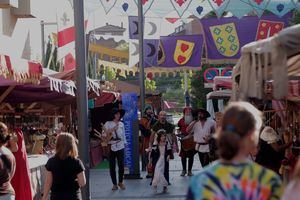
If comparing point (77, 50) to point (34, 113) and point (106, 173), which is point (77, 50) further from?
point (106, 173)

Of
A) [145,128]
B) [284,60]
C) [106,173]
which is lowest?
[106,173]

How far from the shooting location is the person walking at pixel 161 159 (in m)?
14.9

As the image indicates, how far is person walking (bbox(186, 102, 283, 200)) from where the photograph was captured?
14.0 feet

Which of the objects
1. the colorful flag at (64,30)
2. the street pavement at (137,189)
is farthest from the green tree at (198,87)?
the colorful flag at (64,30)

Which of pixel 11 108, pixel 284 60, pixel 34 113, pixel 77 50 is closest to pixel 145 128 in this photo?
pixel 34 113

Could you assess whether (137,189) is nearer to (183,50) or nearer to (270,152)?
(270,152)

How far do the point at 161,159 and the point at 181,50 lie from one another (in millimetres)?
11709

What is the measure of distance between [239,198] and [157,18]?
22049 millimetres

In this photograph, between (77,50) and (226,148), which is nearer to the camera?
(226,148)

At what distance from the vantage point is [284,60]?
5477 mm

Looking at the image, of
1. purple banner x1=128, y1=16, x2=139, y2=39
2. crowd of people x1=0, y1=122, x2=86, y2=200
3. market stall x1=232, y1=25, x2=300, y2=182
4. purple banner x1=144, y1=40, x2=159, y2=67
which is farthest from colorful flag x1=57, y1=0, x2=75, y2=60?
purple banner x1=144, y1=40, x2=159, y2=67

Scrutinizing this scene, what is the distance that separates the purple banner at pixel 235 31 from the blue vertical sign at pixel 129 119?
305 inches

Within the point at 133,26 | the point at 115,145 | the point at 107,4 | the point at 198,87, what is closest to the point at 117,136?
the point at 115,145

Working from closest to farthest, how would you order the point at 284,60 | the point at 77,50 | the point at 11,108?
the point at 284,60 < the point at 77,50 < the point at 11,108
